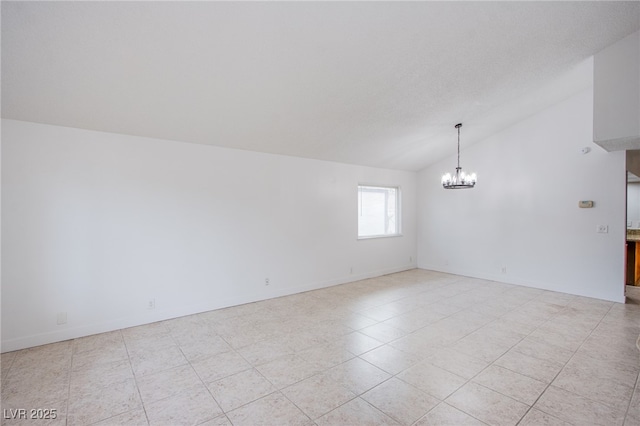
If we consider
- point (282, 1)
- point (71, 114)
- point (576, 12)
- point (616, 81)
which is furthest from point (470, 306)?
point (71, 114)

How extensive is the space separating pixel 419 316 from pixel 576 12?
3618 millimetres

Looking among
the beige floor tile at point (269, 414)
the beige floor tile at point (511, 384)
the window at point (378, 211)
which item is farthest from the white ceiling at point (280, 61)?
the beige floor tile at point (511, 384)

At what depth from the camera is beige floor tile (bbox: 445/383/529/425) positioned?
6.36 ft

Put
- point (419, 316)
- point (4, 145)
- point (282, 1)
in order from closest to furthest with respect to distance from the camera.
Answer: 1. point (282, 1)
2. point (4, 145)
3. point (419, 316)

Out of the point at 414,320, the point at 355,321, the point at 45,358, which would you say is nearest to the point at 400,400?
the point at 355,321

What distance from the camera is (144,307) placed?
357 centimetres

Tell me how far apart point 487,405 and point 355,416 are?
0.98 metres

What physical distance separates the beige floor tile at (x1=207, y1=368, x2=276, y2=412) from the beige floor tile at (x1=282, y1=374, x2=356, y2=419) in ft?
0.64

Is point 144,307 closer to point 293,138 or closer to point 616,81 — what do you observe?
point 293,138

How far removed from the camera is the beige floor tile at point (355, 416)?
1.90m

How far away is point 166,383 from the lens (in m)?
2.36

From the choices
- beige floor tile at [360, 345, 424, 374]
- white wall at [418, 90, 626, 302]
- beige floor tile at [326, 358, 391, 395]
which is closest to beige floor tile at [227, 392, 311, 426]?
beige floor tile at [326, 358, 391, 395]

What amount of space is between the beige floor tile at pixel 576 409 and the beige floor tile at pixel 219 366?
7.85ft

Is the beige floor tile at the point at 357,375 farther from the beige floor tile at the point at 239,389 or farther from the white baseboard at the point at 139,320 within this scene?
the white baseboard at the point at 139,320
